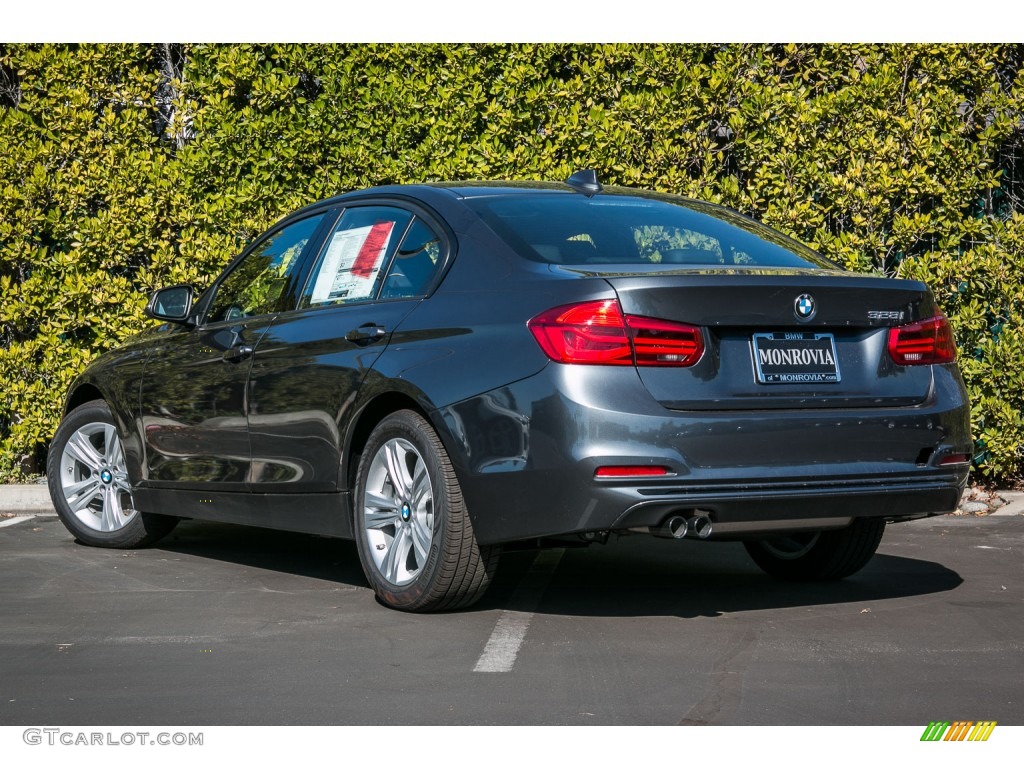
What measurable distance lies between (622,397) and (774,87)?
5.35 metres

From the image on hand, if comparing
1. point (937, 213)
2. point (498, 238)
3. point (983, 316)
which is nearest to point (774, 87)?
point (937, 213)

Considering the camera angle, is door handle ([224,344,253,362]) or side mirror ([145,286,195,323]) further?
side mirror ([145,286,195,323])

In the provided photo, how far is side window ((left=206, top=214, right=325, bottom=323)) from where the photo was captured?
707 cm

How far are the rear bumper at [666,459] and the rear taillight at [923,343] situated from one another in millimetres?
199

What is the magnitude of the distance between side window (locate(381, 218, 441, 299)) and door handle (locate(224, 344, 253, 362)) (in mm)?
893

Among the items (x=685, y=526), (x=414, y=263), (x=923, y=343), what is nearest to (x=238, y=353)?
(x=414, y=263)

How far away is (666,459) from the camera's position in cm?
527

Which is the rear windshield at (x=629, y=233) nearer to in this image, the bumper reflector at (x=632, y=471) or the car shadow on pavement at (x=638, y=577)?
the bumper reflector at (x=632, y=471)

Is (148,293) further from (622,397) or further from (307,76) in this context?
(622,397)

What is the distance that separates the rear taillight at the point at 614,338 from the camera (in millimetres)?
5305

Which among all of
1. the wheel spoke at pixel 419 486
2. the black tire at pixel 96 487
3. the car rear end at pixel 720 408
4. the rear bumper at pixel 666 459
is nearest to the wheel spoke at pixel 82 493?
the black tire at pixel 96 487

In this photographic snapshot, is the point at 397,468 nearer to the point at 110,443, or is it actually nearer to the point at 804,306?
the point at 804,306

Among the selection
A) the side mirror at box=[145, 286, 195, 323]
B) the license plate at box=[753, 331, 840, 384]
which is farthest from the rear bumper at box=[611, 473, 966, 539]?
the side mirror at box=[145, 286, 195, 323]

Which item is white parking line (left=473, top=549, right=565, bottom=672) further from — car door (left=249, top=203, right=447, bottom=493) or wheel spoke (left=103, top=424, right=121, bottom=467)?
wheel spoke (left=103, top=424, right=121, bottom=467)
